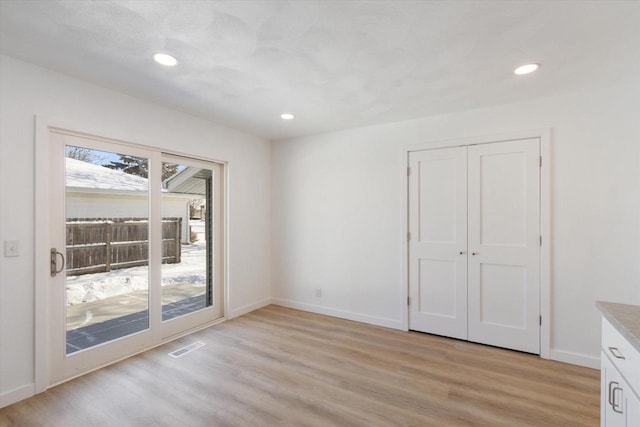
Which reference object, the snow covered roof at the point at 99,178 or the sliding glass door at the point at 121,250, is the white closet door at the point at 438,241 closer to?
the sliding glass door at the point at 121,250

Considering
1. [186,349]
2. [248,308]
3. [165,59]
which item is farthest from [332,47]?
[248,308]

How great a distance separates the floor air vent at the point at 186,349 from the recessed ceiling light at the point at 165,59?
2.72 metres

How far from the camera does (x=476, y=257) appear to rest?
329 cm

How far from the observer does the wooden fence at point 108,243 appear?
267 centimetres

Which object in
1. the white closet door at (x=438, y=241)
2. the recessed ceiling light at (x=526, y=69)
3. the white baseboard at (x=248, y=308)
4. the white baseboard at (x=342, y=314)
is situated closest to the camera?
the recessed ceiling light at (x=526, y=69)

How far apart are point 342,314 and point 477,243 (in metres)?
1.98

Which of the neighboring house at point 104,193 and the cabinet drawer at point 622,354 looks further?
the neighboring house at point 104,193

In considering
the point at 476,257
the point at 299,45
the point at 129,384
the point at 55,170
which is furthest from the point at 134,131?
the point at 476,257

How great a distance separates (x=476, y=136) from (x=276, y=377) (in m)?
3.20

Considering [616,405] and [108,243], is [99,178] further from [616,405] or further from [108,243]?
[616,405]

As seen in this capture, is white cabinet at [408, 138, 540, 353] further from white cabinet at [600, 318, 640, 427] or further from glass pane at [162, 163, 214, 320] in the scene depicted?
glass pane at [162, 163, 214, 320]

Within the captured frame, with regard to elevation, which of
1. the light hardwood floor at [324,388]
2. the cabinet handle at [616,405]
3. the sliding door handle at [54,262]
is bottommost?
the light hardwood floor at [324,388]

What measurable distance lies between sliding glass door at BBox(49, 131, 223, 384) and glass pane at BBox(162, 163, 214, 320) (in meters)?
0.01

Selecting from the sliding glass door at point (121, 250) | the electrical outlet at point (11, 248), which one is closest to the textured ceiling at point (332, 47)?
the sliding glass door at point (121, 250)
